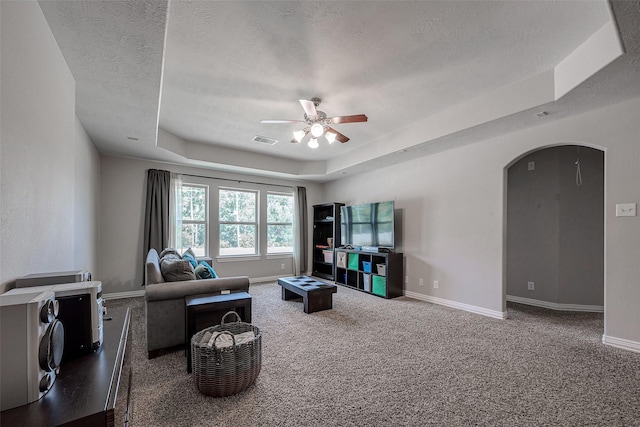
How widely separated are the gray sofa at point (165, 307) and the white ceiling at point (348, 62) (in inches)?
71.0

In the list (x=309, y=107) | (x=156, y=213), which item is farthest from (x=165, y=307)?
(x=156, y=213)

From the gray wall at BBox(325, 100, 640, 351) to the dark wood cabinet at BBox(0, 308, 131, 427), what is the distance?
406cm

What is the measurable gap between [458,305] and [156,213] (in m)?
5.20

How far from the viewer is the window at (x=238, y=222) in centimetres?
577

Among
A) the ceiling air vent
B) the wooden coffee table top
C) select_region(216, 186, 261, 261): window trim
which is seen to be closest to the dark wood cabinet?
the wooden coffee table top

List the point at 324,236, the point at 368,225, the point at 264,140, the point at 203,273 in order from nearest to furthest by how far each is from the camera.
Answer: the point at 203,273 < the point at 264,140 < the point at 368,225 < the point at 324,236

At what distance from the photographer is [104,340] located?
1.38 meters

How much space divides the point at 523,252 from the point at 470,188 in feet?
5.39

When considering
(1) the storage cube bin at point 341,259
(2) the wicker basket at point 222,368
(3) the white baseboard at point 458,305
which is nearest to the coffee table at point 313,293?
(1) the storage cube bin at point 341,259

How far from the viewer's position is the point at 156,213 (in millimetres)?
4848

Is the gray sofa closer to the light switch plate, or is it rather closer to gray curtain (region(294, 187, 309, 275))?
gray curtain (region(294, 187, 309, 275))

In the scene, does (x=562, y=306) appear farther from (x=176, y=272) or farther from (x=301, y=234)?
(x=176, y=272)

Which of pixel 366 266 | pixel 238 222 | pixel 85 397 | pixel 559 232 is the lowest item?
pixel 366 266

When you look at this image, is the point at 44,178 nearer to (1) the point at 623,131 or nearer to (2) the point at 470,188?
(2) the point at 470,188
